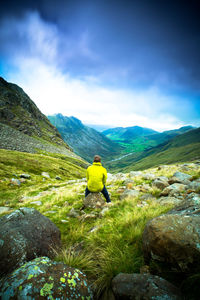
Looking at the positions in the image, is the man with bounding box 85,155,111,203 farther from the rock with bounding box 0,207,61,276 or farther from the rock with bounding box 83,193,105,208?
the rock with bounding box 0,207,61,276

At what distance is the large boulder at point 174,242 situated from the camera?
2.46 m

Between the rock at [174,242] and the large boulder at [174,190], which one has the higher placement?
the rock at [174,242]

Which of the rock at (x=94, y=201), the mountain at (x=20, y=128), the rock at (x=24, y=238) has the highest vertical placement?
the mountain at (x=20, y=128)

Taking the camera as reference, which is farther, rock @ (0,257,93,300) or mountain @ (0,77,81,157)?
mountain @ (0,77,81,157)

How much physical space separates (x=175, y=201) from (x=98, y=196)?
15.3 feet

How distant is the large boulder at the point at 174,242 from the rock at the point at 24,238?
2.82m

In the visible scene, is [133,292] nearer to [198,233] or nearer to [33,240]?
[198,233]

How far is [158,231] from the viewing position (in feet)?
9.86

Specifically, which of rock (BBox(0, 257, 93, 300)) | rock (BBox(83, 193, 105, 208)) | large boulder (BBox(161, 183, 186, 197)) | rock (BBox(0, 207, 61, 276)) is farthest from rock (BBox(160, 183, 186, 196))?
rock (BBox(0, 257, 93, 300))

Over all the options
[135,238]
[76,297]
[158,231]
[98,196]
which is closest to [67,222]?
[98,196]

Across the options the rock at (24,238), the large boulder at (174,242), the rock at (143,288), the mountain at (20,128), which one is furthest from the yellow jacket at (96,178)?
the mountain at (20,128)

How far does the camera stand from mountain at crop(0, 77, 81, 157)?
88137 millimetres

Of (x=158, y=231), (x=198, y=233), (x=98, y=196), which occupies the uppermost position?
(x=198, y=233)

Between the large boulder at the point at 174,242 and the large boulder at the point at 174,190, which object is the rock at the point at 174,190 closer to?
the large boulder at the point at 174,190
